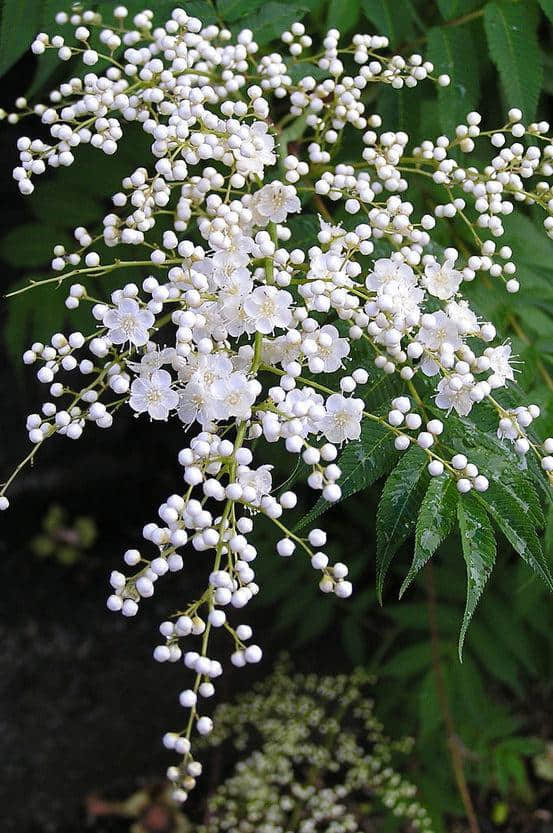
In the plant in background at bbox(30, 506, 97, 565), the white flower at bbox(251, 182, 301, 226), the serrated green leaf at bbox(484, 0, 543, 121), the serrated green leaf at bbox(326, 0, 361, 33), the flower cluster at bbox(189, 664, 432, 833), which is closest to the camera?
the white flower at bbox(251, 182, 301, 226)

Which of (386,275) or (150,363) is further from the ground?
(386,275)

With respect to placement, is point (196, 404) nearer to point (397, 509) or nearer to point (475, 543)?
point (397, 509)

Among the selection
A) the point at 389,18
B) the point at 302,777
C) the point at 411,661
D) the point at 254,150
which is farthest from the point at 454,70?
the point at 302,777

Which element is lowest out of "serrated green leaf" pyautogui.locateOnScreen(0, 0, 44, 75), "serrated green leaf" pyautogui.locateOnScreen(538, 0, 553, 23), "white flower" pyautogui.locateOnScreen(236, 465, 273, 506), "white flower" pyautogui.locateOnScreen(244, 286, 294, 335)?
"serrated green leaf" pyautogui.locateOnScreen(0, 0, 44, 75)

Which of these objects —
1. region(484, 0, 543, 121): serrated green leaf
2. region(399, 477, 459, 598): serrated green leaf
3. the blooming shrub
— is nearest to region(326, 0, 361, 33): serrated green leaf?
region(484, 0, 543, 121): serrated green leaf

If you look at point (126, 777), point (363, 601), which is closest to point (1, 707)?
point (126, 777)

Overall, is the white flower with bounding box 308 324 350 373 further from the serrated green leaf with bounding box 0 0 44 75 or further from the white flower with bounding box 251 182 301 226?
the serrated green leaf with bounding box 0 0 44 75
